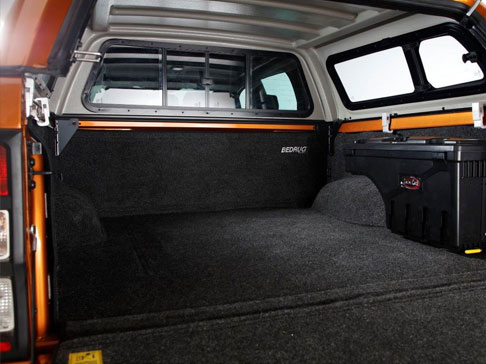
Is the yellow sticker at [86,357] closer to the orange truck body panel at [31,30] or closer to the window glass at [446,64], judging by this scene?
the orange truck body panel at [31,30]

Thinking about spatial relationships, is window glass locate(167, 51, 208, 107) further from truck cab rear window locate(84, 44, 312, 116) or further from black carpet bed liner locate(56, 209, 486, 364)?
black carpet bed liner locate(56, 209, 486, 364)

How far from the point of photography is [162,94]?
355 cm

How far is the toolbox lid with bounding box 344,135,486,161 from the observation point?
2.40m

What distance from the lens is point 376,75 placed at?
12.1ft

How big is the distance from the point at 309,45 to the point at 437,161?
1.81 metres

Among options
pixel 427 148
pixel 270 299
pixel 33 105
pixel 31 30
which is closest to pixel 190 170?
pixel 427 148

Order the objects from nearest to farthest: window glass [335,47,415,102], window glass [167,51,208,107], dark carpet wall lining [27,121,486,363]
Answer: dark carpet wall lining [27,121,486,363], window glass [335,47,415,102], window glass [167,51,208,107]

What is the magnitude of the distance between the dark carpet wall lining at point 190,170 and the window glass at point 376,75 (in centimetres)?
58

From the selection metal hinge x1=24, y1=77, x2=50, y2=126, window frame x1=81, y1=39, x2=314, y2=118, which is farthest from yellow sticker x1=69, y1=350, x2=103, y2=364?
window frame x1=81, y1=39, x2=314, y2=118

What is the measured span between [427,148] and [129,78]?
7.66 feet

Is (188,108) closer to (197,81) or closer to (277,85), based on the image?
(197,81)

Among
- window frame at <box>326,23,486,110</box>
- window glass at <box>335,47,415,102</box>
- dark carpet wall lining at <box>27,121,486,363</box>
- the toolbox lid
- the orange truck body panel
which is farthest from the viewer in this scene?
window glass at <box>335,47,415,102</box>

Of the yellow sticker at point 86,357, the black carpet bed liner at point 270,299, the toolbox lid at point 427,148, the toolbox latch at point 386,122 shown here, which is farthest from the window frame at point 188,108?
the yellow sticker at point 86,357

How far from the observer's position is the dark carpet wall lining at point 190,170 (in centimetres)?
348
